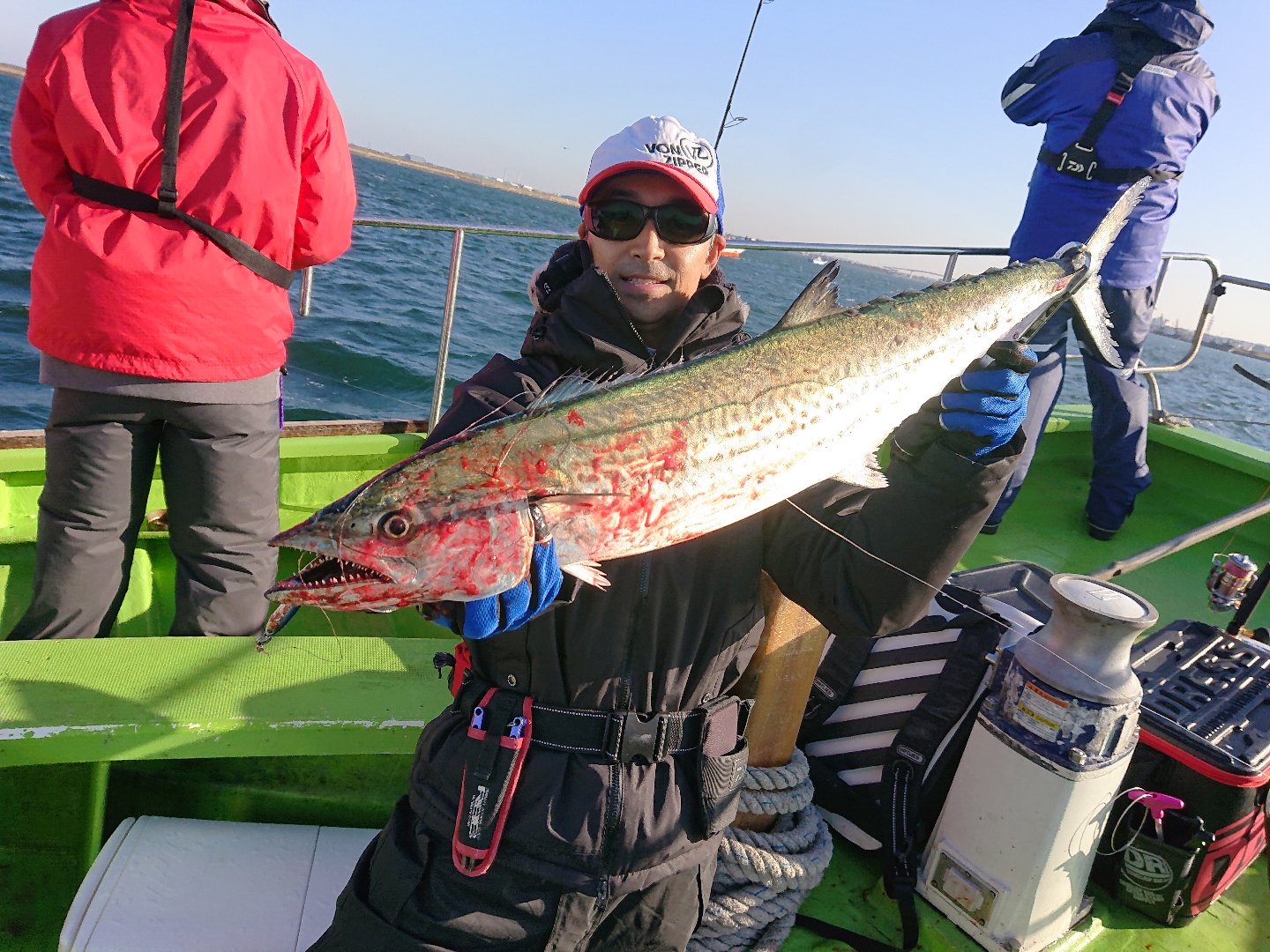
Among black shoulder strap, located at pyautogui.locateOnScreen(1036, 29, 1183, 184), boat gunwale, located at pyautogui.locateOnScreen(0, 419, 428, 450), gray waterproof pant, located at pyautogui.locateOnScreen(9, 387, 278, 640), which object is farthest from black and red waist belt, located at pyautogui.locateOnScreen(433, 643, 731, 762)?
black shoulder strap, located at pyautogui.locateOnScreen(1036, 29, 1183, 184)

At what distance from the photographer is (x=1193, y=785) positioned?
103 inches

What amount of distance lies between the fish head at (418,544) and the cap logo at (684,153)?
3.58 ft

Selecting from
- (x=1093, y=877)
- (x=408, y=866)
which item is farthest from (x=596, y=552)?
(x=1093, y=877)

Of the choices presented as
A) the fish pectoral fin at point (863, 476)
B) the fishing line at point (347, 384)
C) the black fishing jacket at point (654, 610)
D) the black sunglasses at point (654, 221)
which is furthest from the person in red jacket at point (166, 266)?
the fishing line at point (347, 384)

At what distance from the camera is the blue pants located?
4934mm

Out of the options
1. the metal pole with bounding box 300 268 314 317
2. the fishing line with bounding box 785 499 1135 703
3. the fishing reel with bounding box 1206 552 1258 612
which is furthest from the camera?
the metal pole with bounding box 300 268 314 317

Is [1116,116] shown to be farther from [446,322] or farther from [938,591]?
[446,322]

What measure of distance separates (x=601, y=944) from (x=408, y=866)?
516mm

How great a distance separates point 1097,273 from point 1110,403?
300cm

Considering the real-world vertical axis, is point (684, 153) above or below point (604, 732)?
above

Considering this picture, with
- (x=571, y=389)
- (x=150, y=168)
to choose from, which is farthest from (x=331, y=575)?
(x=150, y=168)

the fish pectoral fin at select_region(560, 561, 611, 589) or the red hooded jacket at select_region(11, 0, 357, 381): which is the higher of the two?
the red hooded jacket at select_region(11, 0, 357, 381)

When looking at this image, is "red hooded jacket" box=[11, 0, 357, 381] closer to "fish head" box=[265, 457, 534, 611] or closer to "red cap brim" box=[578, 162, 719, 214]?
"red cap brim" box=[578, 162, 719, 214]

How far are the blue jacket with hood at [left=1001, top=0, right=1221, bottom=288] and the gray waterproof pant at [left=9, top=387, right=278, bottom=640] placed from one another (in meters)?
4.43
